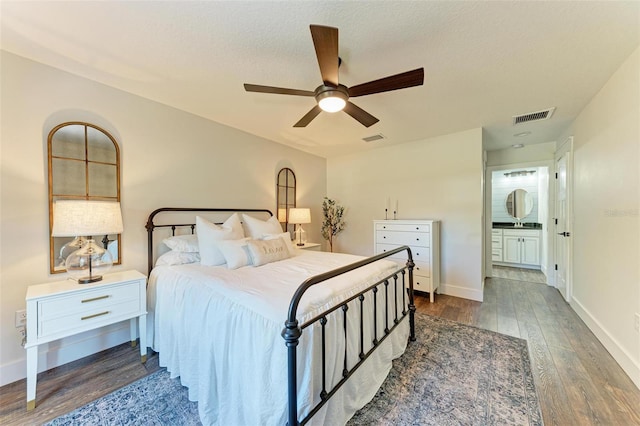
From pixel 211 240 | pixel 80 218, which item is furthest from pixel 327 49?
pixel 80 218

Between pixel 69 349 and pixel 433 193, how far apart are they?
4804 mm

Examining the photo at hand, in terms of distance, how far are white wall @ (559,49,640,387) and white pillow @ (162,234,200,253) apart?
3887 mm

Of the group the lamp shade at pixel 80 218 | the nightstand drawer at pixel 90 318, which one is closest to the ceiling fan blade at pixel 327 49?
the lamp shade at pixel 80 218

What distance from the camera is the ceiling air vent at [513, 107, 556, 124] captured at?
9.90 feet

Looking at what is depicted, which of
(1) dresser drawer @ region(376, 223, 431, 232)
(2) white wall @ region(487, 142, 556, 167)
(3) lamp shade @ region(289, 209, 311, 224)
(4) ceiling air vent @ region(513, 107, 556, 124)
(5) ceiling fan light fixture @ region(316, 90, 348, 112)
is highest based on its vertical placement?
(4) ceiling air vent @ region(513, 107, 556, 124)

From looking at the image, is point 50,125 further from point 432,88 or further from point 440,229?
point 440,229

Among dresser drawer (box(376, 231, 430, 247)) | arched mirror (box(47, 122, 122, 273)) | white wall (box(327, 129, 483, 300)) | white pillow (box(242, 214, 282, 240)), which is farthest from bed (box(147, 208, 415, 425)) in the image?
white wall (box(327, 129, 483, 300))

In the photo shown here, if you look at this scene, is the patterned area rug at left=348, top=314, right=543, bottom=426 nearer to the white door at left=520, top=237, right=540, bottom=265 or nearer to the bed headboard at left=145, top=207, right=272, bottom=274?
the bed headboard at left=145, top=207, right=272, bottom=274

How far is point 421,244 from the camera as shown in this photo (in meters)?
3.68

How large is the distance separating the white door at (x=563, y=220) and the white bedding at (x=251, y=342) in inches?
121

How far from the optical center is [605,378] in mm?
1913

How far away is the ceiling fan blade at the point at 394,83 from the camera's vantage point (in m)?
1.64

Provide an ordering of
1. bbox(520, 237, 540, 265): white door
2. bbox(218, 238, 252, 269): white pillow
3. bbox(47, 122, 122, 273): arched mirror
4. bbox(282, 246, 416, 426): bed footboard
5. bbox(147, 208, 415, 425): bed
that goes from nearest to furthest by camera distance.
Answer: bbox(282, 246, 416, 426): bed footboard < bbox(147, 208, 415, 425): bed < bbox(47, 122, 122, 273): arched mirror < bbox(218, 238, 252, 269): white pillow < bbox(520, 237, 540, 265): white door

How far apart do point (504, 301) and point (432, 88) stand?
320 cm
